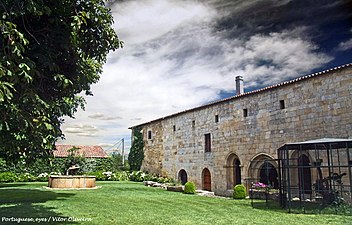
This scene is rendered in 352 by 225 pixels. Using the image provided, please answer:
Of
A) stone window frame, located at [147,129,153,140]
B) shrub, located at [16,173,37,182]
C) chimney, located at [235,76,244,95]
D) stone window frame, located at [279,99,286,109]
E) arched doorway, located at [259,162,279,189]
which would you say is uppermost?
chimney, located at [235,76,244,95]

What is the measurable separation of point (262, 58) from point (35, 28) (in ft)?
34.6

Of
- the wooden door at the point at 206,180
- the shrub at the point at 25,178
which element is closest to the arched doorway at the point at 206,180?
the wooden door at the point at 206,180

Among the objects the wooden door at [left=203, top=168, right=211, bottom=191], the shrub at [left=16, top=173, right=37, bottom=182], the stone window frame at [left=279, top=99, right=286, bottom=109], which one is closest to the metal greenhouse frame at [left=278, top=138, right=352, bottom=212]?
the stone window frame at [left=279, top=99, right=286, bottom=109]

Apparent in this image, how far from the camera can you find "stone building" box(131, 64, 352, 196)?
37.4 feet

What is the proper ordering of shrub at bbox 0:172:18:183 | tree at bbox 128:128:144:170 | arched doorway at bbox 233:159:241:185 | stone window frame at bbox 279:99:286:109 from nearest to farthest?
stone window frame at bbox 279:99:286:109, arched doorway at bbox 233:159:241:185, shrub at bbox 0:172:18:183, tree at bbox 128:128:144:170

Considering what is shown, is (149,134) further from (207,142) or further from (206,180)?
(206,180)

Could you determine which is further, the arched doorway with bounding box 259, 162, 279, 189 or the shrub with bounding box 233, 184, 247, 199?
the arched doorway with bounding box 259, 162, 279, 189

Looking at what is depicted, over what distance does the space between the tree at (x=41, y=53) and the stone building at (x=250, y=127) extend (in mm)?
8760

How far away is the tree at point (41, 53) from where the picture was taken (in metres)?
4.48

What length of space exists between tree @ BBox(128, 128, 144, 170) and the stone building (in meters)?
3.38

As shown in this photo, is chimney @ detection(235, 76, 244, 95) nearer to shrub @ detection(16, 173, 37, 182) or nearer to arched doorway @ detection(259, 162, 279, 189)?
arched doorway @ detection(259, 162, 279, 189)

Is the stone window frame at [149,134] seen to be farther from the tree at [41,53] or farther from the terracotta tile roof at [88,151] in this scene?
the tree at [41,53]

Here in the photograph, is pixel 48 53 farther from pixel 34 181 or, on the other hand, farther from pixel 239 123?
pixel 34 181

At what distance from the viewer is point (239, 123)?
15461mm
